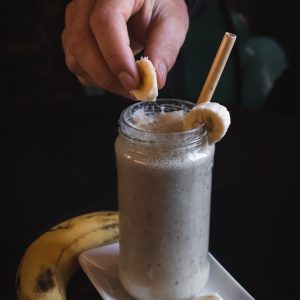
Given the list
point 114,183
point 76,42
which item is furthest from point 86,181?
point 76,42

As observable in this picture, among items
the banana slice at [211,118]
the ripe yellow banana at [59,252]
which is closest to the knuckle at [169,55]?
the banana slice at [211,118]

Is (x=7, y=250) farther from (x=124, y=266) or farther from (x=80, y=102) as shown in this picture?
(x=80, y=102)

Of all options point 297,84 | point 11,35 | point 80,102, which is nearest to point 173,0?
point 80,102

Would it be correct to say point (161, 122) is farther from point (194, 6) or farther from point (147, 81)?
point (194, 6)

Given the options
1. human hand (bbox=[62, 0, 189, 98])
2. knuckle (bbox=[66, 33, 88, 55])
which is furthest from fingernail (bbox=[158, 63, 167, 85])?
knuckle (bbox=[66, 33, 88, 55])

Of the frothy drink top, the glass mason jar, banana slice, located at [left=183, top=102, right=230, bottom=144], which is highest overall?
banana slice, located at [left=183, top=102, right=230, bottom=144]

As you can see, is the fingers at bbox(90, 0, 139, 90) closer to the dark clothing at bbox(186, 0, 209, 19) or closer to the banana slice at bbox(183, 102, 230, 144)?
the banana slice at bbox(183, 102, 230, 144)
